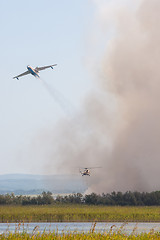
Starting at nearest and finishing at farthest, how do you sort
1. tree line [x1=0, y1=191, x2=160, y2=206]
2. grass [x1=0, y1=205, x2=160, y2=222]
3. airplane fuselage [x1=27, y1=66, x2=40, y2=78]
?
grass [x1=0, y1=205, x2=160, y2=222], airplane fuselage [x1=27, y1=66, x2=40, y2=78], tree line [x1=0, y1=191, x2=160, y2=206]

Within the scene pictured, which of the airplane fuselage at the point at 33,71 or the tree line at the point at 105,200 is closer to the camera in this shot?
the airplane fuselage at the point at 33,71

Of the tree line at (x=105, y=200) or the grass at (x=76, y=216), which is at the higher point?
the tree line at (x=105, y=200)

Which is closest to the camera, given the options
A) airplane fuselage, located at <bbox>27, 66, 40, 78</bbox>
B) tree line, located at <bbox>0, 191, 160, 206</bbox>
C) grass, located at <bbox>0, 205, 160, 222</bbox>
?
grass, located at <bbox>0, 205, 160, 222</bbox>

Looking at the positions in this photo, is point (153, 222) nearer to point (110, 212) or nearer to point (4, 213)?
point (110, 212)

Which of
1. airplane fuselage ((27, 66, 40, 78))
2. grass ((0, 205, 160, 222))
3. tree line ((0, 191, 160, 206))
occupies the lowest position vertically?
grass ((0, 205, 160, 222))

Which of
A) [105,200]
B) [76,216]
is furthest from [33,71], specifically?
[105,200]

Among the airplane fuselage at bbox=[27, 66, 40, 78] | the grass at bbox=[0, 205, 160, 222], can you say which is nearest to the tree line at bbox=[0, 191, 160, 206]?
the grass at bbox=[0, 205, 160, 222]

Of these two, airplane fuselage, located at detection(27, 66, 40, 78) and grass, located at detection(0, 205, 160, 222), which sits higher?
airplane fuselage, located at detection(27, 66, 40, 78)

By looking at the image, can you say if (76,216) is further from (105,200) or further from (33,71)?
(33,71)

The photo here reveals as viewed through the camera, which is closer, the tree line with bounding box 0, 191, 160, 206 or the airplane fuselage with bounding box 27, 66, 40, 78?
the airplane fuselage with bounding box 27, 66, 40, 78

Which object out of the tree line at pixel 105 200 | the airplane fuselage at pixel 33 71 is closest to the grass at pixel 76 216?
the tree line at pixel 105 200

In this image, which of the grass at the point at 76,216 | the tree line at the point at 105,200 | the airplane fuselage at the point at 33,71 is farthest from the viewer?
the tree line at the point at 105,200

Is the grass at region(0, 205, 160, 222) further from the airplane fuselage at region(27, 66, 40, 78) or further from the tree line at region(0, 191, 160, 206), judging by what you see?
the airplane fuselage at region(27, 66, 40, 78)

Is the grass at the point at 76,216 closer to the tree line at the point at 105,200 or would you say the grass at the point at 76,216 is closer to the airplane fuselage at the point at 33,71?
the tree line at the point at 105,200
